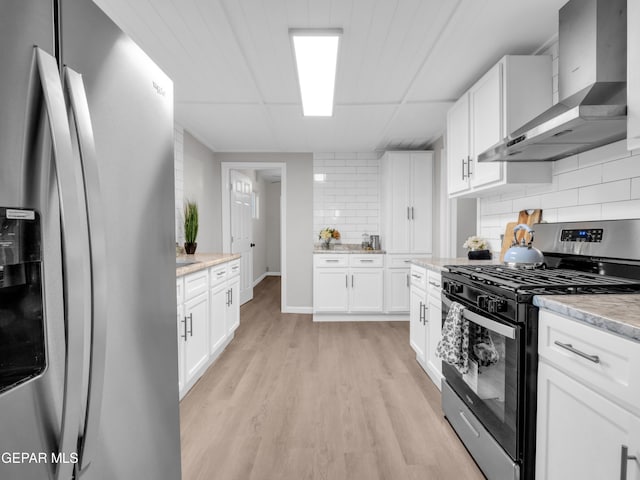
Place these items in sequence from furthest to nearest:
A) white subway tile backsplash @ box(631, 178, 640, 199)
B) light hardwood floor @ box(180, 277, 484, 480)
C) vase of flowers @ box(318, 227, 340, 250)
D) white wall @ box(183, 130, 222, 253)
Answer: vase of flowers @ box(318, 227, 340, 250)
white wall @ box(183, 130, 222, 253)
light hardwood floor @ box(180, 277, 484, 480)
white subway tile backsplash @ box(631, 178, 640, 199)

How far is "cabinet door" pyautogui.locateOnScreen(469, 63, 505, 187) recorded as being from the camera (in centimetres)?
213

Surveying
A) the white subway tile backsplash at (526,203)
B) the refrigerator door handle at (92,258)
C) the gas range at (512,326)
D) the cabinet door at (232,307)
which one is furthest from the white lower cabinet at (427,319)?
the refrigerator door handle at (92,258)

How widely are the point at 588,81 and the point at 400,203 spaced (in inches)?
112

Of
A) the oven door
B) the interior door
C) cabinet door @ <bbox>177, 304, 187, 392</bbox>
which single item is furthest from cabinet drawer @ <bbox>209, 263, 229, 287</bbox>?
the oven door

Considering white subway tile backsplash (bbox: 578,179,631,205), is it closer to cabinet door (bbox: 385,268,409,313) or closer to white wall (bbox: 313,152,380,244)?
cabinet door (bbox: 385,268,409,313)

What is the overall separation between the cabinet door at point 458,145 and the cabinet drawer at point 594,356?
1665 millimetres

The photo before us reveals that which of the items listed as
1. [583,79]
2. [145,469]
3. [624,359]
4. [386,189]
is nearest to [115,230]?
[145,469]

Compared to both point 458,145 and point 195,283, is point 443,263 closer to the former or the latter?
point 458,145

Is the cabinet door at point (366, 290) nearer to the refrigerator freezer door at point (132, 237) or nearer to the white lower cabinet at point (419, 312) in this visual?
the white lower cabinet at point (419, 312)

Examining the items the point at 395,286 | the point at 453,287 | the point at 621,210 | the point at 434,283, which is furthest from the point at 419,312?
the point at 621,210

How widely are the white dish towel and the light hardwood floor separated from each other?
0.50 meters

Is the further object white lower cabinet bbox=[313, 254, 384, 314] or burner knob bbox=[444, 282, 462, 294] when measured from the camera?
white lower cabinet bbox=[313, 254, 384, 314]

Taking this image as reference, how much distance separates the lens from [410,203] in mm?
4363

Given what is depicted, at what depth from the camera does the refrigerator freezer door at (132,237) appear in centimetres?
73
